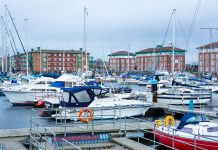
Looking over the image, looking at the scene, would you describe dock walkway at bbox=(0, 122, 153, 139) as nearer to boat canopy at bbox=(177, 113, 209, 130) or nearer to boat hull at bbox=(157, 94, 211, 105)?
boat canopy at bbox=(177, 113, 209, 130)

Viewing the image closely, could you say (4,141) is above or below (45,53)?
below

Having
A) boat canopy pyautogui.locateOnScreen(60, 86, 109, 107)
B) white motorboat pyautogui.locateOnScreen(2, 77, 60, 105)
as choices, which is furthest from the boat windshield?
white motorboat pyautogui.locateOnScreen(2, 77, 60, 105)

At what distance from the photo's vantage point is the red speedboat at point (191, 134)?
633 inches

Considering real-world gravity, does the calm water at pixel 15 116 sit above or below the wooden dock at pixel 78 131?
below

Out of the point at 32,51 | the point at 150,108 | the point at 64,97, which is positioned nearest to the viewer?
the point at 64,97

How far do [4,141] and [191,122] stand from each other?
30.2 feet

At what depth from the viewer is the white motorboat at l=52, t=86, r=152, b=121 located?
96.4 ft

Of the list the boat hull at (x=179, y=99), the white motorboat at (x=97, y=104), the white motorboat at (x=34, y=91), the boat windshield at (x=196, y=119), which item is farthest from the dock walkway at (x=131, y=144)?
the white motorboat at (x=34, y=91)

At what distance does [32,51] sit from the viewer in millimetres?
157250

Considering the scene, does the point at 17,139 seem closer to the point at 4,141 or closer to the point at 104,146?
the point at 4,141

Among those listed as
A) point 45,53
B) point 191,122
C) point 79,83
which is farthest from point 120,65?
point 191,122

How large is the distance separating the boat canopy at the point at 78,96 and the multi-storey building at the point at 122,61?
146m

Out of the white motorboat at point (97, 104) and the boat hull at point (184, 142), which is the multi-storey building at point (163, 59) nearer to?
the white motorboat at point (97, 104)

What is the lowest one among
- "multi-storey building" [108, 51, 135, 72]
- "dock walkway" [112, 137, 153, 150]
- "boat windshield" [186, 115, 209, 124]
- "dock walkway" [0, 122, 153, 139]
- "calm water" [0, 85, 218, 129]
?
"calm water" [0, 85, 218, 129]
